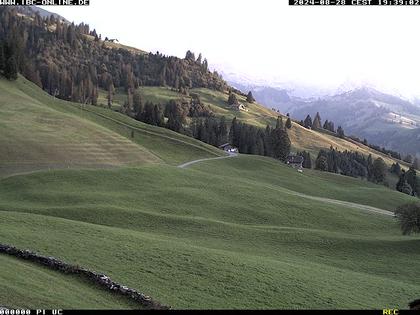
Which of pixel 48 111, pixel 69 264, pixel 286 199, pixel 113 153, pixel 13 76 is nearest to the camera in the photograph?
pixel 69 264

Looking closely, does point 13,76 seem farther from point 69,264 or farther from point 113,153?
point 69,264

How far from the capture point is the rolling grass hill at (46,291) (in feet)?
71.3

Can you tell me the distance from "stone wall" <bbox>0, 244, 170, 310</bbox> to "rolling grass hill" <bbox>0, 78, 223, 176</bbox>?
4365 cm

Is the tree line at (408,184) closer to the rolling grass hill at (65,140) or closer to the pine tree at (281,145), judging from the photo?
the pine tree at (281,145)

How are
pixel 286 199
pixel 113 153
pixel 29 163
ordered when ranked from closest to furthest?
pixel 29 163
pixel 286 199
pixel 113 153

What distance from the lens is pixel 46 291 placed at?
77.2ft

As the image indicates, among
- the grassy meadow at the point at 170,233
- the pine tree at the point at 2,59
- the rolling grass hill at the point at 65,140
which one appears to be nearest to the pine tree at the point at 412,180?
the grassy meadow at the point at 170,233

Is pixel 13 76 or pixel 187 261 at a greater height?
pixel 13 76

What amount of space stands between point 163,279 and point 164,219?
23014 millimetres

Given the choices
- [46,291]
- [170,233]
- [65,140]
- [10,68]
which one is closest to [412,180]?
[65,140]

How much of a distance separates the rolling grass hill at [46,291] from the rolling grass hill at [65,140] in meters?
47.6

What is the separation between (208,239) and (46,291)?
25.2 metres

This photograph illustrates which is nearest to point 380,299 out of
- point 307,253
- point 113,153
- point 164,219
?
point 307,253

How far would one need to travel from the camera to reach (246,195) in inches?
3044
